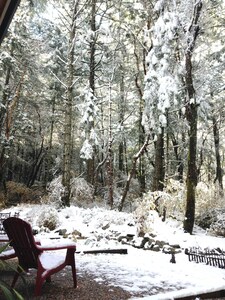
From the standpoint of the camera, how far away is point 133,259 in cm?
623

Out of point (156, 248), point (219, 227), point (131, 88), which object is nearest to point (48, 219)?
point (156, 248)

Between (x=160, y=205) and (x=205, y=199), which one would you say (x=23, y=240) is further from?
(x=205, y=199)

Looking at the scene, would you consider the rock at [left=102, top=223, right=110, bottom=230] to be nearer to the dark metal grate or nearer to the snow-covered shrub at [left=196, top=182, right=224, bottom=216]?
the dark metal grate

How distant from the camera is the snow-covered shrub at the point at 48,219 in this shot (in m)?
9.46

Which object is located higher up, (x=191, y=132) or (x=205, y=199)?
Result: (x=191, y=132)

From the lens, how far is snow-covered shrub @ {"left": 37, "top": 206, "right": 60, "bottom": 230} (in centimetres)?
946

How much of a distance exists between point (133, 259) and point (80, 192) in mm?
6882

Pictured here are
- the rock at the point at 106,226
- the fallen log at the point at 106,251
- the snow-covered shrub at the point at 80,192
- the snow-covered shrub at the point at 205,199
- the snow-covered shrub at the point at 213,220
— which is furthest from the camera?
the snow-covered shrub at the point at 80,192

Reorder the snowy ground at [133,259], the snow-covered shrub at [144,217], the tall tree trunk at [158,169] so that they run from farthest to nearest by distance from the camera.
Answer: the tall tree trunk at [158,169], the snow-covered shrub at [144,217], the snowy ground at [133,259]

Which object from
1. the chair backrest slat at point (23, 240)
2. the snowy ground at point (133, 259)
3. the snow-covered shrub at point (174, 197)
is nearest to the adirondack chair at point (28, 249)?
the chair backrest slat at point (23, 240)

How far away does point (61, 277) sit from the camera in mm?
4617

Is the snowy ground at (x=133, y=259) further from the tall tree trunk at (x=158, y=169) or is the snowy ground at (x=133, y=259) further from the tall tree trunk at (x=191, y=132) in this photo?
the tall tree trunk at (x=158, y=169)

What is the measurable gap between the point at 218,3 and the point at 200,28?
1975 mm

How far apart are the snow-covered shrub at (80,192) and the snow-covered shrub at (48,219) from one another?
119 inches
